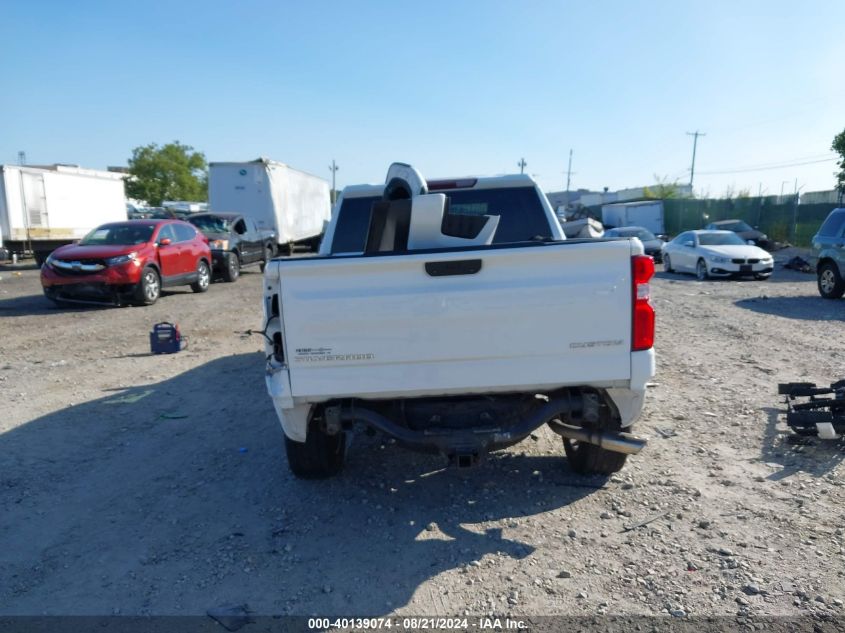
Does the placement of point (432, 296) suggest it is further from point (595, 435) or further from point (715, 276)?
point (715, 276)

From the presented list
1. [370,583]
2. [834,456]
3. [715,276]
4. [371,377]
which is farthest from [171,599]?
[715,276]

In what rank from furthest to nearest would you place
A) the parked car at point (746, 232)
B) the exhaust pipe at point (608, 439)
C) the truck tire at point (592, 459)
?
the parked car at point (746, 232), the truck tire at point (592, 459), the exhaust pipe at point (608, 439)

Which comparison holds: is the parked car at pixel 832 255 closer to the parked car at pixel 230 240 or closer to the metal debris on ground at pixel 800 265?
the metal debris on ground at pixel 800 265

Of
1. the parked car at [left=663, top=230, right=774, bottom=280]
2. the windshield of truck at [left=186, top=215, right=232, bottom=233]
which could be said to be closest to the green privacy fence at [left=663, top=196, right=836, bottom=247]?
the parked car at [left=663, top=230, right=774, bottom=280]

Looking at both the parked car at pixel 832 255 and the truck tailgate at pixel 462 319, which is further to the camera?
the parked car at pixel 832 255

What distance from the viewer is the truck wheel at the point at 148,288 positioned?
42.0ft

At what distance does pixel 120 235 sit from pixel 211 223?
5.39 meters

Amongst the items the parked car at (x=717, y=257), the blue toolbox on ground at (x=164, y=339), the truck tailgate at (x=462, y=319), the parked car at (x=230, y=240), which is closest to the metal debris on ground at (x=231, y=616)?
the truck tailgate at (x=462, y=319)

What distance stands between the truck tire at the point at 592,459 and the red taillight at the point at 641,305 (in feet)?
3.18

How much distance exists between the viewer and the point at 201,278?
619 inches

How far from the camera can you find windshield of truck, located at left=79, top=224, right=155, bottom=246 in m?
13.2

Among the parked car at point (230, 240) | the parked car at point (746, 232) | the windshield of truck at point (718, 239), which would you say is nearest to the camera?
the parked car at point (230, 240)

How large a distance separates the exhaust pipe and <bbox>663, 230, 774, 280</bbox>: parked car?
50.2ft

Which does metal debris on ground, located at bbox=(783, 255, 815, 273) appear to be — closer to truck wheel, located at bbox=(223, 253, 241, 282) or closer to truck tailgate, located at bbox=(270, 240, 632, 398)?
truck wheel, located at bbox=(223, 253, 241, 282)
